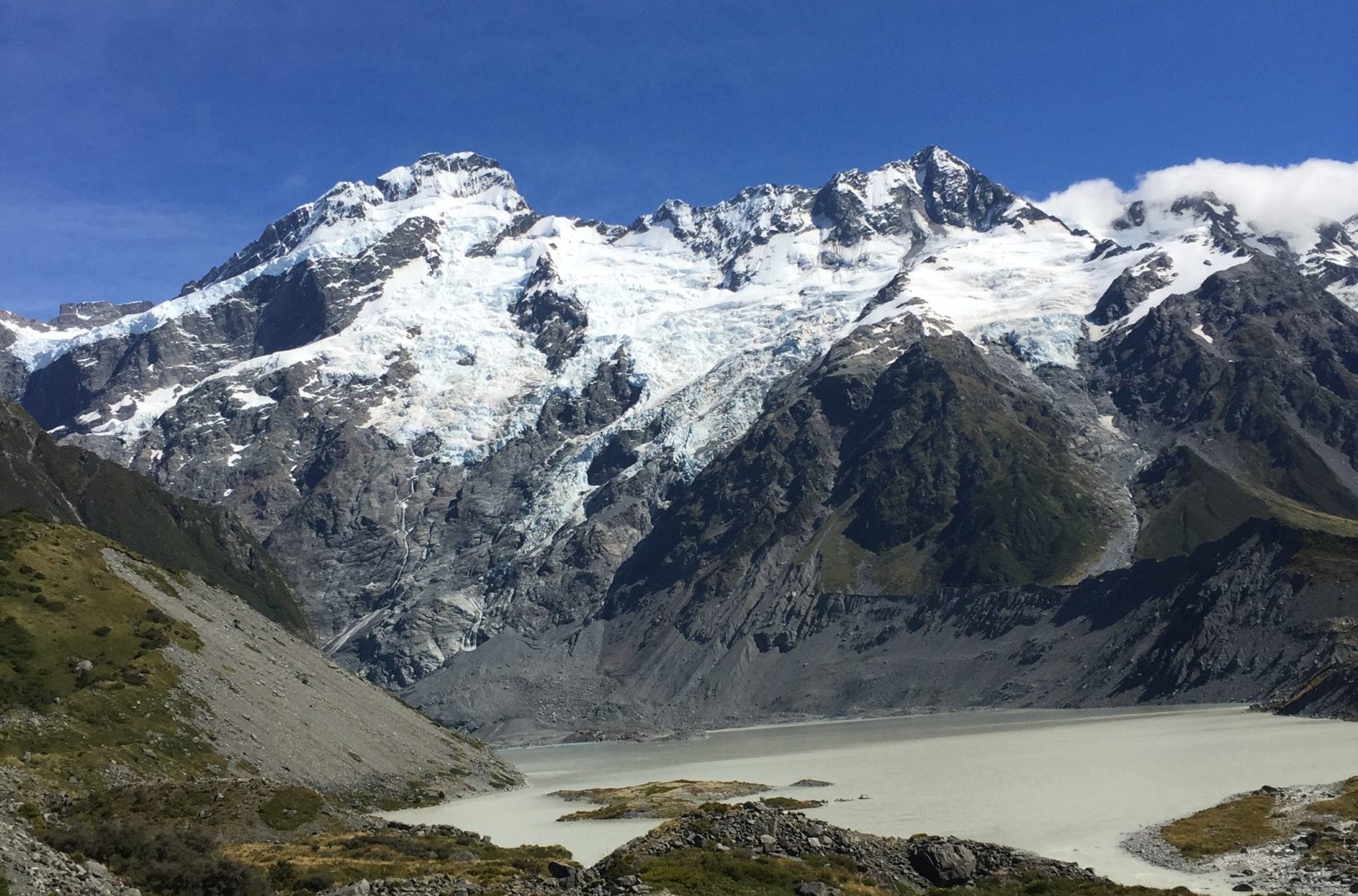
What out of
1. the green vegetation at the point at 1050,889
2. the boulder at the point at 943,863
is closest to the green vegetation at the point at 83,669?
the boulder at the point at 943,863

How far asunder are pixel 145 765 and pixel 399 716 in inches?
2524

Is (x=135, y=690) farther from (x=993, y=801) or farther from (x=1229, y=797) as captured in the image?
(x=1229, y=797)

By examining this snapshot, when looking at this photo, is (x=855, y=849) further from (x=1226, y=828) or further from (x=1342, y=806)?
(x=1342, y=806)

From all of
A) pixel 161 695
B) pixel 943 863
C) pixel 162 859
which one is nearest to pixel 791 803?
pixel 161 695

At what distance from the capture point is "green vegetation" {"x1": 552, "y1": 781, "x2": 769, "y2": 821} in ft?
380

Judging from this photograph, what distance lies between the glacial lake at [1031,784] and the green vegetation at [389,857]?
453 inches

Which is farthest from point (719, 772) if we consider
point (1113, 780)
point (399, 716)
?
point (1113, 780)

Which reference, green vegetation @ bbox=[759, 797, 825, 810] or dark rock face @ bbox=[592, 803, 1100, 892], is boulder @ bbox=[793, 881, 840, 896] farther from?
green vegetation @ bbox=[759, 797, 825, 810]

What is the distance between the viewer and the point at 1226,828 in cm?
7831

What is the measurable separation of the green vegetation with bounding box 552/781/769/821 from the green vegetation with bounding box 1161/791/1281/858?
40391 millimetres

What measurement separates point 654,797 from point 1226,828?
209ft

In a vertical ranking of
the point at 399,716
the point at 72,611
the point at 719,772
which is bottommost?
the point at 719,772

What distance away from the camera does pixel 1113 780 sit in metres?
119

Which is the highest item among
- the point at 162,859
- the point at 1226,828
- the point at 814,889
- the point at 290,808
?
the point at 162,859
